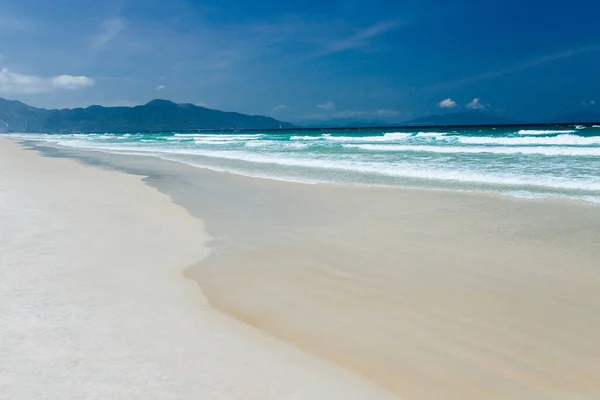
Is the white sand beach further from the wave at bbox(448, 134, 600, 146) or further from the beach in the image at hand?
the wave at bbox(448, 134, 600, 146)

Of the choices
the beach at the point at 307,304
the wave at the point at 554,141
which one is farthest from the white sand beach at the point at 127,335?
the wave at the point at 554,141

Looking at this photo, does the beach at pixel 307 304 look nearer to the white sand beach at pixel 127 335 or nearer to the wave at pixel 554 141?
the white sand beach at pixel 127 335

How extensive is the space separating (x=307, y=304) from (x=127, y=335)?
135 centimetres

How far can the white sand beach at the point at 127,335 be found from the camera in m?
2.41

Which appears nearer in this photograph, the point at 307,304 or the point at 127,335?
the point at 127,335

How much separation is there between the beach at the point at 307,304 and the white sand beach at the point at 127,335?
0.05ft

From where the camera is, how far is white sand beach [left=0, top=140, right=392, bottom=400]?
2408 mm

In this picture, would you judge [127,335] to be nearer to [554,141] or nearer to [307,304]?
[307,304]

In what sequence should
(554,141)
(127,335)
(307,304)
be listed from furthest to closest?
(554,141) → (307,304) → (127,335)

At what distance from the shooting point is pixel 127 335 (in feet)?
9.76

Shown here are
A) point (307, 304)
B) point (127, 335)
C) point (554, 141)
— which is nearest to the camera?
point (127, 335)

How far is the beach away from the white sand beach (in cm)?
1

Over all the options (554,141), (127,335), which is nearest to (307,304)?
(127,335)

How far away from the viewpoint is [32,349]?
8.95ft
